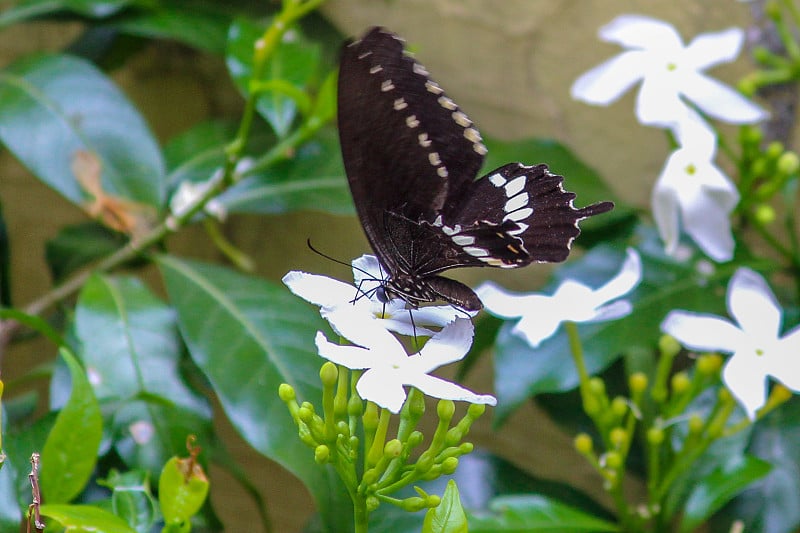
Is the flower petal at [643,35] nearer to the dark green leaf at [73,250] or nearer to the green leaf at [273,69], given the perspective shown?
the green leaf at [273,69]

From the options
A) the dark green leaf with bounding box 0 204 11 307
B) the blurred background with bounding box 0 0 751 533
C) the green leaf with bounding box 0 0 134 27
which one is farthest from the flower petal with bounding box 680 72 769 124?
the dark green leaf with bounding box 0 204 11 307

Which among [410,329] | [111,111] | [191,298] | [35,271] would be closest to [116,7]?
[111,111]

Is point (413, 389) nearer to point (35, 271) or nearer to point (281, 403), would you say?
point (281, 403)

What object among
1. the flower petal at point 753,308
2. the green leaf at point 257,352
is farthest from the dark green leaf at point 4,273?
the flower petal at point 753,308

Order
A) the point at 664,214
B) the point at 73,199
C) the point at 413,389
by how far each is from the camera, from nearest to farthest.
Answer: the point at 413,389 < the point at 664,214 < the point at 73,199

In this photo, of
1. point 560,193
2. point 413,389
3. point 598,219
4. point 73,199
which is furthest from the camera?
point 598,219

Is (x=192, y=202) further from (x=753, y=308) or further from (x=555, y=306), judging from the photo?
(x=753, y=308)
